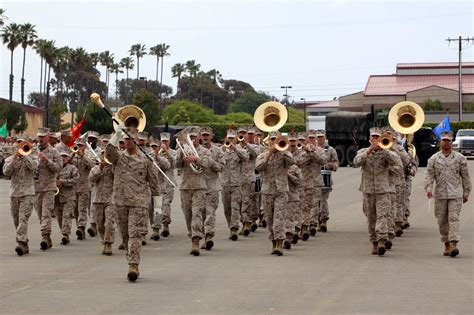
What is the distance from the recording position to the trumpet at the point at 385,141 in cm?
1709

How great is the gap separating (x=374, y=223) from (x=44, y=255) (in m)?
5.22

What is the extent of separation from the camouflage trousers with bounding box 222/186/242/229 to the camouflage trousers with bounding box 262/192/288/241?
99.1 inches

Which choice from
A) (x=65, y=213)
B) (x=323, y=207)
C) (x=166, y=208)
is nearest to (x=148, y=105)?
(x=323, y=207)

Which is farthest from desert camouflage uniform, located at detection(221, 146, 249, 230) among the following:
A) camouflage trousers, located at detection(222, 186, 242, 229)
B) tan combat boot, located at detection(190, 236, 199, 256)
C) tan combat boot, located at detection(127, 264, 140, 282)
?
tan combat boot, located at detection(127, 264, 140, 282)

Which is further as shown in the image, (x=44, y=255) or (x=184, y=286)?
(x=44, y=255)

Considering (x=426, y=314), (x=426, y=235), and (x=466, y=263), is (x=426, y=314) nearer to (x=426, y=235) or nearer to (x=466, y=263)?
(x=466, y=263)

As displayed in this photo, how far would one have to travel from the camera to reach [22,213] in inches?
663

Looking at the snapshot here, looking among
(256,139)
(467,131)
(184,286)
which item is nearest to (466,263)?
(184,286)

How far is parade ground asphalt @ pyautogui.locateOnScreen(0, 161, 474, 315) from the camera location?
11.5m

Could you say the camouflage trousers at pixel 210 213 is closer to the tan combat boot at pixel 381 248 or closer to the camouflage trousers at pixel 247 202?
the camouflage trousers at pixel 247 202

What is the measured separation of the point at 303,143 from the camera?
20.3 m

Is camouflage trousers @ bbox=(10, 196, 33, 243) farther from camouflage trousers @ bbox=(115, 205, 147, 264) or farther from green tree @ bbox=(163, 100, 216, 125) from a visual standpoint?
green tree @ bbox=(163, 100, 216, 125)

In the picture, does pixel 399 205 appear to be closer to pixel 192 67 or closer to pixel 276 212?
pixel 276 212

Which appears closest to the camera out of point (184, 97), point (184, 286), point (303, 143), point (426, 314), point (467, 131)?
point (426, 314)
